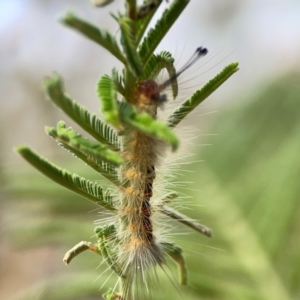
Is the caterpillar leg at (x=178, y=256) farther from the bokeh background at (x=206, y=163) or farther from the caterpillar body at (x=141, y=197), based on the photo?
the bokeh background at (x=206, y=163)

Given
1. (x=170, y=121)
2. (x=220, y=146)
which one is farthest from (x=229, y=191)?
(x=170, y=121)

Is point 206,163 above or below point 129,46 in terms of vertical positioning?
below

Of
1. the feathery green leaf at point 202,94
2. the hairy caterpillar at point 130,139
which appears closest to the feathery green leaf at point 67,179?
the hairy caterpillar at point 130,139

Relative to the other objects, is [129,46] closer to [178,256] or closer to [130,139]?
[130,139]

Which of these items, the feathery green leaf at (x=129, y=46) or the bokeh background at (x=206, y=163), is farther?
the bokeh background at (x=206, y=163)

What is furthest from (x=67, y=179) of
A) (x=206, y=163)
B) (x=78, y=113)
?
(x=206, y=163)

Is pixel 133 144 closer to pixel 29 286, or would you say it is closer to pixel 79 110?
pixel 79 110
